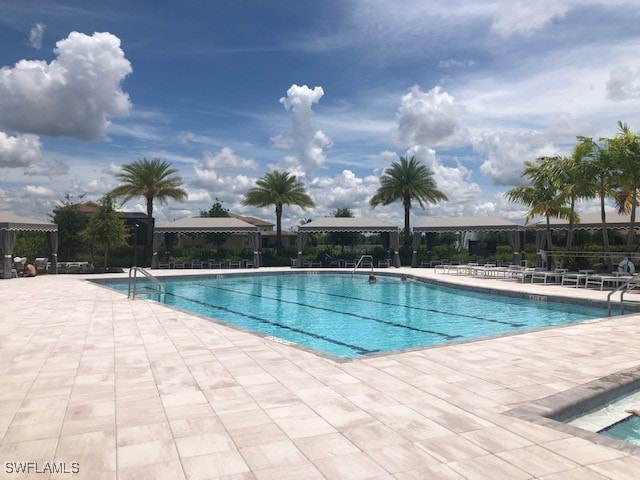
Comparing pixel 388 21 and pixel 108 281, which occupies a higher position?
pixel 388 21

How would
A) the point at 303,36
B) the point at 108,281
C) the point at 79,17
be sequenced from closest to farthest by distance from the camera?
the point at 79,17 < the point at 303,36 < the point at 108,281

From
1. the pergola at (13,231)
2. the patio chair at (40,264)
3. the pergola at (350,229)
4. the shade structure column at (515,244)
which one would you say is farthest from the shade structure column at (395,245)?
the patio chair at (40,264)

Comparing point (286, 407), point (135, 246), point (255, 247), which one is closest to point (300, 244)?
point (255, 247)

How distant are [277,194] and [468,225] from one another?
12583 millimetres

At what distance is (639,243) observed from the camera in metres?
24.8

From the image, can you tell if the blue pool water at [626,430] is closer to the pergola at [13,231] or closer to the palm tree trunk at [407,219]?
the pergola at [13,231]

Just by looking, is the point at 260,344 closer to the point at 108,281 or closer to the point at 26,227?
the point at 108,281

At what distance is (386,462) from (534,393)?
230 cm

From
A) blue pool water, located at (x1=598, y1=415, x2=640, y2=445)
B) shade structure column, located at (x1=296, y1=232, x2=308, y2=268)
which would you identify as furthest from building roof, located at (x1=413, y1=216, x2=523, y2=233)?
blue pool water, located at (x1=598, y1=415, x2=640, y2=445)

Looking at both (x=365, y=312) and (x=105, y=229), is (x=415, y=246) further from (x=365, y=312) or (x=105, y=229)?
(x=105, y=229)

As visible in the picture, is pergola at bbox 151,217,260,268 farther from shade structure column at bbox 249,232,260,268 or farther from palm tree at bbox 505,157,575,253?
palm tree at bbox 505,157,575,253

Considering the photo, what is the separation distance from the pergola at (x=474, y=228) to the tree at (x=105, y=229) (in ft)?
53.8

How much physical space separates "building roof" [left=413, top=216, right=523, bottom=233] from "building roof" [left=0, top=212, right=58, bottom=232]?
63.8 feet

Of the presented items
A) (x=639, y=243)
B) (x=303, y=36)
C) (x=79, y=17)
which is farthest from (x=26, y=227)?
(x=639, y=243)
